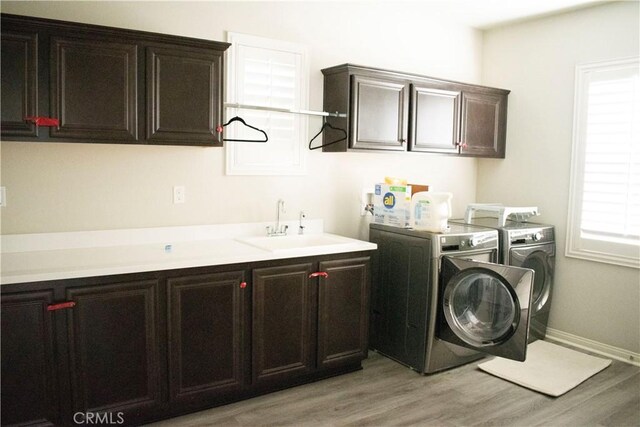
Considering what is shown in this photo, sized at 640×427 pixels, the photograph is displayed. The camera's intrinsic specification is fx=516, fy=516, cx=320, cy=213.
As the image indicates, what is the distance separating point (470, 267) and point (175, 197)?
1.90 metres

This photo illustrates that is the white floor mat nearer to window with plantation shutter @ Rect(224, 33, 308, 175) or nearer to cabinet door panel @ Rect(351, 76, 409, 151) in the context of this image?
cabinet door panel @ Rect(351, 76, 409, 151)

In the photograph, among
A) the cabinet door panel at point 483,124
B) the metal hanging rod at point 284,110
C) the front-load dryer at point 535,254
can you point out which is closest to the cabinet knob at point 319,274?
the metal hanging rod at point 284,110

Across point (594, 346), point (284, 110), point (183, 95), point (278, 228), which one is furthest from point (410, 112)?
point (594, 346)

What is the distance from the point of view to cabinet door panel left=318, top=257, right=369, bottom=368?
3.22 m

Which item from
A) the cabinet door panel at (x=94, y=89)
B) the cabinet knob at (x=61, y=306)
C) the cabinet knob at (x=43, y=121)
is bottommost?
the cabinet knob at (x=61, y=306)

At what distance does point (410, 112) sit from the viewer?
381 centimetres

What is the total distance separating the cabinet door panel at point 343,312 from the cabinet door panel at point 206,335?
552mm

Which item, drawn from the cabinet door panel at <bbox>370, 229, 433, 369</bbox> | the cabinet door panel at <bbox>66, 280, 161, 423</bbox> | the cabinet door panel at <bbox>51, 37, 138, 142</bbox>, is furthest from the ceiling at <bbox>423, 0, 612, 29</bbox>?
the cabinet door panel at <bbox>66, 280, 161, 423</bbox>

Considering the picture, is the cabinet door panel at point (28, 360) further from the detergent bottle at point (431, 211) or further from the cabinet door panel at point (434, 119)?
the cabinet door panel at point (434, 119)

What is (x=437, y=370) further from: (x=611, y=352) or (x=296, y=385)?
(x=611, y=352)

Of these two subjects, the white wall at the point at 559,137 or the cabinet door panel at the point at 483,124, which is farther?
the cabinet door panel at the point at 483,124

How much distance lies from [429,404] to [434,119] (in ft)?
6.81

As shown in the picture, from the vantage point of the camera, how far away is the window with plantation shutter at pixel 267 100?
3357 millimetres

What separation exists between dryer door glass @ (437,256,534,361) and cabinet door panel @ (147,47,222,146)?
172 cm
